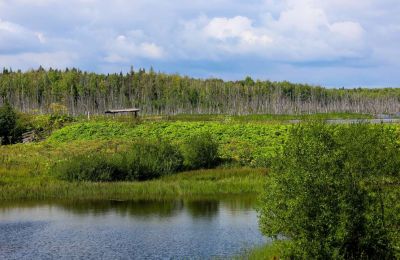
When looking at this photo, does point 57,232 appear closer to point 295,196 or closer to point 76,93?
point 295,196

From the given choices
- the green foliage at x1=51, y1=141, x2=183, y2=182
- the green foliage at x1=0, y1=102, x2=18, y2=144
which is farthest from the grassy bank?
the green foliage at x1=0, y1=102, x2=18, y2=144

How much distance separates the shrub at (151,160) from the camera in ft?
199

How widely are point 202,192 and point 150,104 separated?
128m

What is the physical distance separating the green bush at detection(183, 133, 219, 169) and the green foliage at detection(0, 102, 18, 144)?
130ft

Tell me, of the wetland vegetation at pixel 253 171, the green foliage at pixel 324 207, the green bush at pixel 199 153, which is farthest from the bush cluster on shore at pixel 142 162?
the green foliage at pixel 324 207

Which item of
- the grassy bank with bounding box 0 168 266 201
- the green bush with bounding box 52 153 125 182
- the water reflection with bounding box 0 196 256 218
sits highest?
the green bush with bounding box 52 153 125 182

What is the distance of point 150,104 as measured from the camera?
181250 mm

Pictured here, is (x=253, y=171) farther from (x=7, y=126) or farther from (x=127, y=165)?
(x=7, y=126)

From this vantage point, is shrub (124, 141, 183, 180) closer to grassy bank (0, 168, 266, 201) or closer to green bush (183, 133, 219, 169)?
green bush (183, 133, 219, 169)

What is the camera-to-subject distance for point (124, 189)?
54.5 m

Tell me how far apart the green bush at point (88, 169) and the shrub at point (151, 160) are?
1412 mm

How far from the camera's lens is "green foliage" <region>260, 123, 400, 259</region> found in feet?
70.5

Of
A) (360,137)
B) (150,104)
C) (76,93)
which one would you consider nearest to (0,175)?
(360,137)

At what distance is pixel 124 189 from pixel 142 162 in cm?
702
